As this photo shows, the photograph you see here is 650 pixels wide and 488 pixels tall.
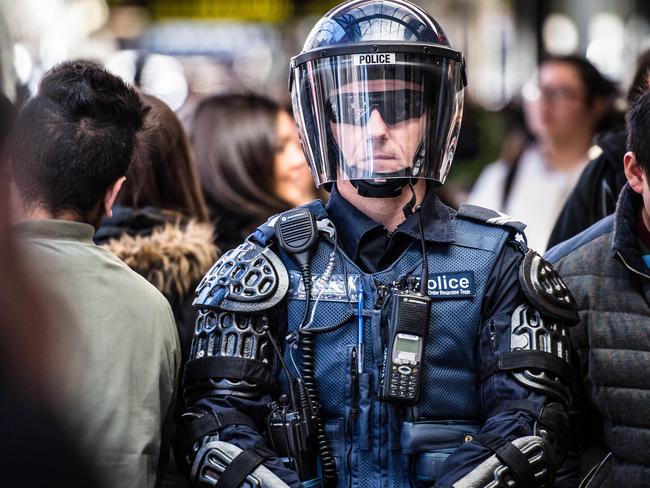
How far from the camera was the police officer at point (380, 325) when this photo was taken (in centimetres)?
285

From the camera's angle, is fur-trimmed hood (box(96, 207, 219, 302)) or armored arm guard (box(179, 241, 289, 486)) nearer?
armored arm guard (box(179, 241, 289, 486))

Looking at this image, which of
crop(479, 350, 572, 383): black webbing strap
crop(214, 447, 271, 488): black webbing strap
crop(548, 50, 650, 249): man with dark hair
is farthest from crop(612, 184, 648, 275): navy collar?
crop(214, 447, 271, 488): black webbing strap

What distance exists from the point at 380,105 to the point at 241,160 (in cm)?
183

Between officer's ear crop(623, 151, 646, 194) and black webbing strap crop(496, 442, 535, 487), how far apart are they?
1017 mm

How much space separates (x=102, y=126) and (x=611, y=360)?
1.64 meters

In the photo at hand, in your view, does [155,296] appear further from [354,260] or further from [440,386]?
[440,386]

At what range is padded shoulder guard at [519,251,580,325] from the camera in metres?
2.92

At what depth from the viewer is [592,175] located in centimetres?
432

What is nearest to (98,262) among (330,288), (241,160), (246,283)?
(246,283)

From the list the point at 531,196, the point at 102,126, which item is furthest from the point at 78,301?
the point at 531,196

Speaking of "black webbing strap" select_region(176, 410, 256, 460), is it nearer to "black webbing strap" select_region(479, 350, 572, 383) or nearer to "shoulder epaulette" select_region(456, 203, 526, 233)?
"black webbing strap" select_region(479, 350, 572, 383)

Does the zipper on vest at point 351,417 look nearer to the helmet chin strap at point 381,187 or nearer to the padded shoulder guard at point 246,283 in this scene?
the padded shoulder guard at point 246,283

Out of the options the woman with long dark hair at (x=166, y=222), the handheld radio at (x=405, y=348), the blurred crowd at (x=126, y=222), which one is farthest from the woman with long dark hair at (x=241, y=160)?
the handheld radio at (x=405, y=348)

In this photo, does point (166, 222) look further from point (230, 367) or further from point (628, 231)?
point (628, 231)
